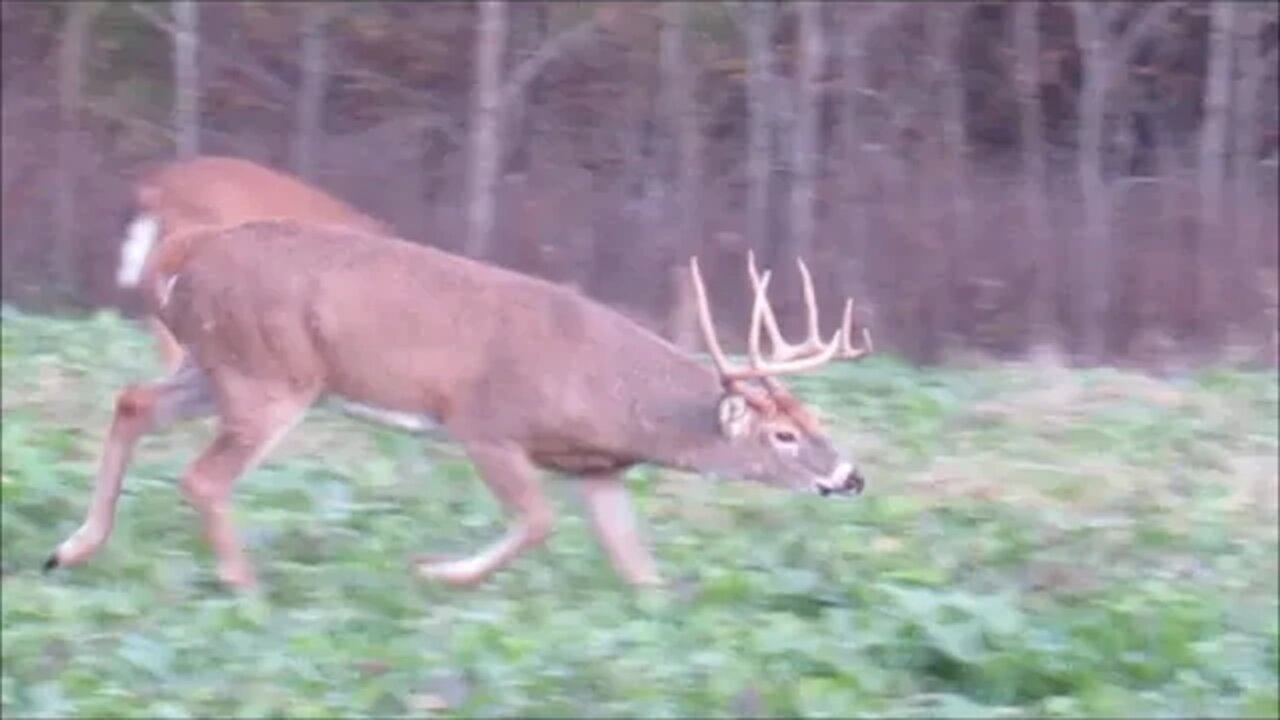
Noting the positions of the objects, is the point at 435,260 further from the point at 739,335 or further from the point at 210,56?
the point at 210,56

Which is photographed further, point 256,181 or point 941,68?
point 941,68

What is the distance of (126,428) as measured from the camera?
32.2ft

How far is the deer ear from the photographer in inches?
390

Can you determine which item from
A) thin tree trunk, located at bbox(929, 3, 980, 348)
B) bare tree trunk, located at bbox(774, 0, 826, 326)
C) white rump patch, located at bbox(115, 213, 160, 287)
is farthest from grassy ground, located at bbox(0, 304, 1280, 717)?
bare tree trunk, located at bbox(774, 0, 826, 326)

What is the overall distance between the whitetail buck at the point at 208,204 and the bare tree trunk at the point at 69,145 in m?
4.93

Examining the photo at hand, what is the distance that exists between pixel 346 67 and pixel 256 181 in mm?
6608

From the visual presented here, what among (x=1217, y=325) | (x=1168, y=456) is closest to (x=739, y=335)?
(x=1217, y=325)

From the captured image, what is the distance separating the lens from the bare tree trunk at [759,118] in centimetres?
1808

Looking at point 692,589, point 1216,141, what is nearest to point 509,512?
point 692,589

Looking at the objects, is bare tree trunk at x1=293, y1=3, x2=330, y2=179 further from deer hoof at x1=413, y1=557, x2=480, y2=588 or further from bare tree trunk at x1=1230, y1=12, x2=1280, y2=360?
deer hoof at x1=413, y1=557, x2=480, y2=588

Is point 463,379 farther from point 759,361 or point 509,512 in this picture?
point 759,361

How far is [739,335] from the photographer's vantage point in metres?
16.2

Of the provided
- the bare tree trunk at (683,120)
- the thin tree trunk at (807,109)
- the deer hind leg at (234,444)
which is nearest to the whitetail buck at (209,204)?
the deer hind leg at (234,444)

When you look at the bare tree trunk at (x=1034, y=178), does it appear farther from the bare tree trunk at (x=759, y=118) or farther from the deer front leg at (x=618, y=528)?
the deer front leg at (x=618, y=528)
